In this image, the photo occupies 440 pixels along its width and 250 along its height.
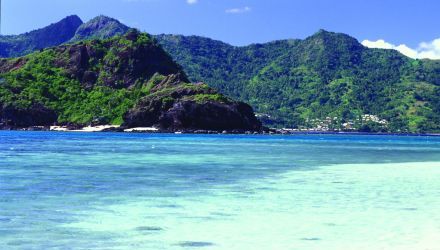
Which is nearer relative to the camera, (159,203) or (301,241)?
(301,241)

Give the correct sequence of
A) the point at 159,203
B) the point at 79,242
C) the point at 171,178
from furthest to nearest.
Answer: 1. the point at 171,178
2. the point at 159,203
3. the point at 79,242

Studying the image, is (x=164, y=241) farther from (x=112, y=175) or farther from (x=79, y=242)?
(x=112, y=175)

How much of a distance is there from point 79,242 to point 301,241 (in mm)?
6588

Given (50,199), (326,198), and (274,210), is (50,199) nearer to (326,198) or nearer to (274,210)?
(274,210)

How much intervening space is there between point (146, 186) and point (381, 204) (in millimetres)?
12745

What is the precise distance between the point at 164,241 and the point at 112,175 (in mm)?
20700

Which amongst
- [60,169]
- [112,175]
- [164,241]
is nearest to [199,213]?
[164,241]

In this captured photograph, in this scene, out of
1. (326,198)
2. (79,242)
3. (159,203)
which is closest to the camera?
(79,242)

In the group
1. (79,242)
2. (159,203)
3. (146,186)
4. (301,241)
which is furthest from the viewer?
(146,186)

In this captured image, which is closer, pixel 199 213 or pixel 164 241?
pixel 164 241

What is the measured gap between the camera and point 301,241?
15484mm

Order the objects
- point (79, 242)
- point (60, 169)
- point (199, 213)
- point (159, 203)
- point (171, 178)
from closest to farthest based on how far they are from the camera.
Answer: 1. point (79, 242)
2. point (199, 213)
3. point (159, 203)
4. point (171, 178)
5. point (60, 169)

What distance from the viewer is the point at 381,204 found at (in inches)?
904

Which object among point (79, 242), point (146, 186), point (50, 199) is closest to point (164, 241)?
point (79, 242)
